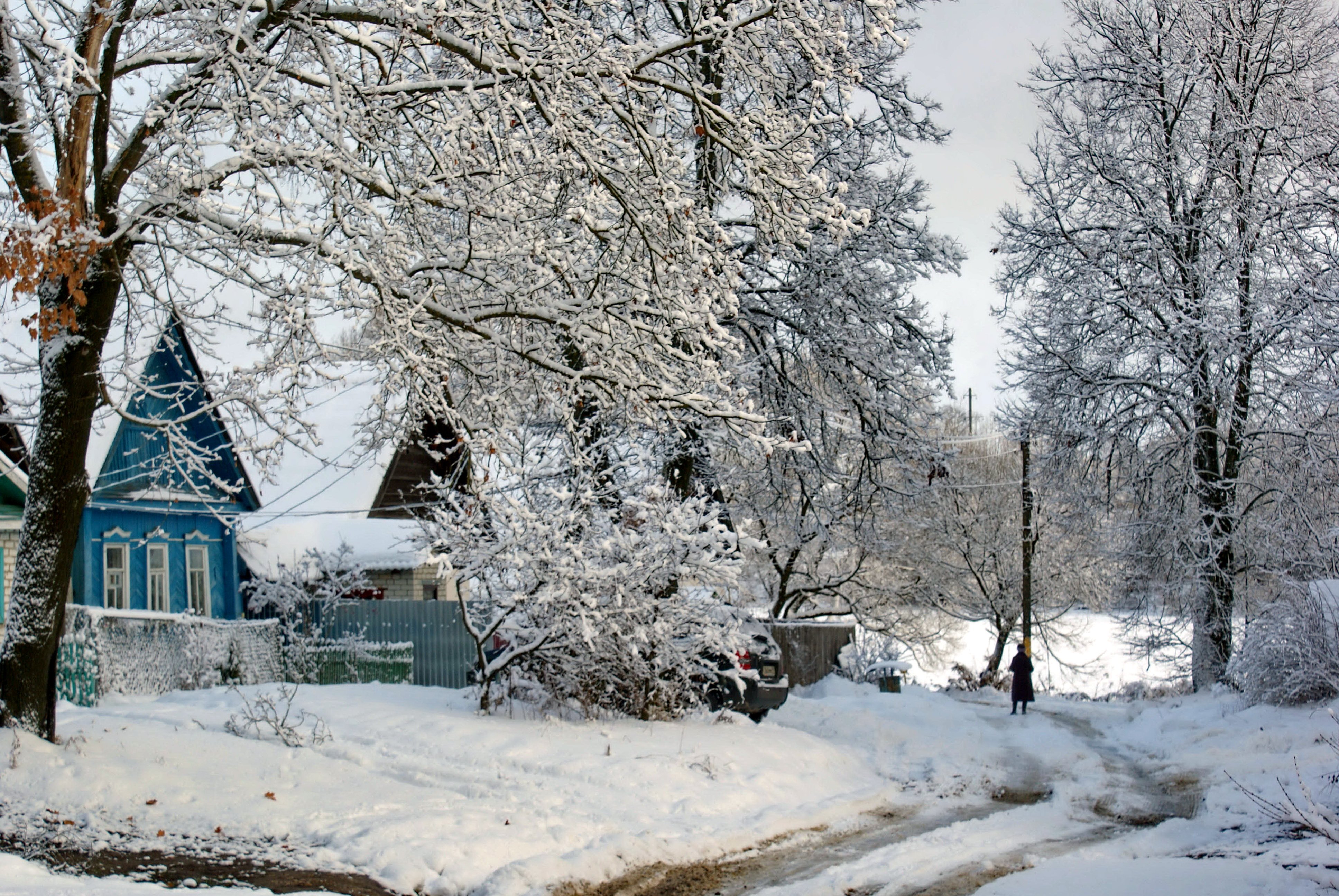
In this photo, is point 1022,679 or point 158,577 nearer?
point 1022,679

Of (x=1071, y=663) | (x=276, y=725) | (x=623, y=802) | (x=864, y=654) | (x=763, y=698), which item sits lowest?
(x=1071, y=663)

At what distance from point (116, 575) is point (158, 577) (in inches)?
40.3

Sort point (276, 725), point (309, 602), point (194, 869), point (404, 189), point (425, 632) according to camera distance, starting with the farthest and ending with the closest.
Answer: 1. point (309, 602)
2. point (425, 632)
3. point (276, 725)
4. point (404, 189)
5. point (194, 869)

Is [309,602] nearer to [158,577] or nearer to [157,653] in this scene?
[158,577]

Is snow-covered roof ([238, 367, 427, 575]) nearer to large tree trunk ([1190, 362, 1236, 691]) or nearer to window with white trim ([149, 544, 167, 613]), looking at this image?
window with white trim ([149, 544, 167, 613])

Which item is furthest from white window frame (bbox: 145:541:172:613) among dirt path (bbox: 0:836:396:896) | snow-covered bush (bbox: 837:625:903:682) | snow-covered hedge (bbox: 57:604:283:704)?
dirt path (bbox: 0:836:396:896)

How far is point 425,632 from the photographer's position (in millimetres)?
20391

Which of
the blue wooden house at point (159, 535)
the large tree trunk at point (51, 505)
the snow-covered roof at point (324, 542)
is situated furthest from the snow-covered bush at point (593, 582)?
the snow-covered roof at point (324, 542)

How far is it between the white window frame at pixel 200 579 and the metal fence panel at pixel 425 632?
372cm

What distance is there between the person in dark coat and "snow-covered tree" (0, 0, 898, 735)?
1452cm

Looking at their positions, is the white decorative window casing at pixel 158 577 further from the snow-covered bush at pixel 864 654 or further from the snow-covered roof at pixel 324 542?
the snow-covered bush at pixel 864 654

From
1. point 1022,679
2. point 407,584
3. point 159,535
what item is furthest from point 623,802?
point 407,584

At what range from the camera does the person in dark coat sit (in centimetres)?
2114

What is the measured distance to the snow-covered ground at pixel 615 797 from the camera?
6.58 metres
